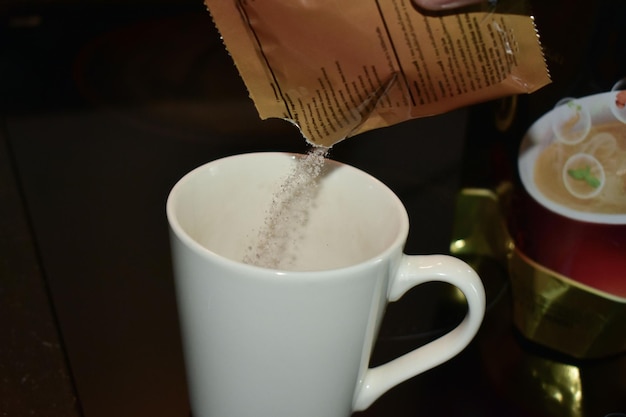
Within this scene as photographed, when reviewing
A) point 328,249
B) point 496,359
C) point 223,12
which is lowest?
point 496,359

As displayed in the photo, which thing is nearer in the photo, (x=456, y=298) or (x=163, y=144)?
(x=456, y=298)

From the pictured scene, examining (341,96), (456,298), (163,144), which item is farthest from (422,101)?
(163,144)

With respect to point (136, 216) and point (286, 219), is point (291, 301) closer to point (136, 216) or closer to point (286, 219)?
point (286, 219)

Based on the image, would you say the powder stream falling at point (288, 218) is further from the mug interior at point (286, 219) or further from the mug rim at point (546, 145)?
the mug rim at point (546, 145)

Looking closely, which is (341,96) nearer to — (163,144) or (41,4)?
(163,144)

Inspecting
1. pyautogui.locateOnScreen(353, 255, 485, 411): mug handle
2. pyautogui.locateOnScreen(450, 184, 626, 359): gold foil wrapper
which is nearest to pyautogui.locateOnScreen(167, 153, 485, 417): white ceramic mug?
pyautogui.locateOnScreen(353, 255, 485, 411): mug handle

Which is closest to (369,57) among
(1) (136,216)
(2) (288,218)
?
(2) (288,218)

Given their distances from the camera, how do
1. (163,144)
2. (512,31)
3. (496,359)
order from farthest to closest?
(163,144) < (496,359) < (512,31)
